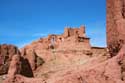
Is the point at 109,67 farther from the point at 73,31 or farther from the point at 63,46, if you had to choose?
the point at 73,31

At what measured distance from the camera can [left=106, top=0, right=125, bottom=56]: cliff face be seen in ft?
50.5

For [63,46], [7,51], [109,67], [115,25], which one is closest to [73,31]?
[63,46]

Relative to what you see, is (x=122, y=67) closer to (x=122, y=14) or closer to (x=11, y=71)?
(x=122, y=14)

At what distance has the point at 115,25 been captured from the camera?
16.1 m

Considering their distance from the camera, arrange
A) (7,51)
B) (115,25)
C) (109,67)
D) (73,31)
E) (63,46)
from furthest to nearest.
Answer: (73,31) → (63,46) → (7,51) → (115,25) → (109,67)

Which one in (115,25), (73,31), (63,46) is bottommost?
(115,25)

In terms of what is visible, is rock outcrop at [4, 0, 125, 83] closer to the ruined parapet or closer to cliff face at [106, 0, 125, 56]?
cliff face at [106, 0, 125, 56]

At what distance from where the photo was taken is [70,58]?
52656 mm

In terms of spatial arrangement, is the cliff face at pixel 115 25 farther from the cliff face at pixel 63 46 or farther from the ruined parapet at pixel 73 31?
the ruined parapet at pixel 73 31

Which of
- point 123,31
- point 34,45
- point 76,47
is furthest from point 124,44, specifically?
point 34,45

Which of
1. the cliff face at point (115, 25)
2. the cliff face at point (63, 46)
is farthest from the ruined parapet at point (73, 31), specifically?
the cliff face at point (115, 25)

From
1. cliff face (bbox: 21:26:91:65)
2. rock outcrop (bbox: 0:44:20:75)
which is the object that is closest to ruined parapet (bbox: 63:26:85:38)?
cliff face (bbox: 21:26:91:65)

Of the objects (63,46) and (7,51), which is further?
(63,46)

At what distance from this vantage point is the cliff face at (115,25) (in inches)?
606
